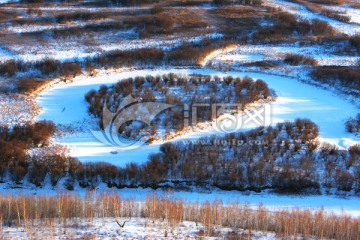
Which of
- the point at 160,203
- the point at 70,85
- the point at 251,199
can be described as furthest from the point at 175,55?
the point at 160,203

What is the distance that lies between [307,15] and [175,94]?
19.2m

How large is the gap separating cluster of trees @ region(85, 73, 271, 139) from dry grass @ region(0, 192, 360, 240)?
5.96 m

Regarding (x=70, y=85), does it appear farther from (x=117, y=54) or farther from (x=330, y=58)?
(x=330, y=58)

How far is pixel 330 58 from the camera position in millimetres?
27422

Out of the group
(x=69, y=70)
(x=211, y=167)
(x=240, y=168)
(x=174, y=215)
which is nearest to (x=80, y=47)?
(x=69, y=70)

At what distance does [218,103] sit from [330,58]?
11044 millimetres

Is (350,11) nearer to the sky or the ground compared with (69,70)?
nearer to the sky

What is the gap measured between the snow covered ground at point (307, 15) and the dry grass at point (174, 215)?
2446 cm

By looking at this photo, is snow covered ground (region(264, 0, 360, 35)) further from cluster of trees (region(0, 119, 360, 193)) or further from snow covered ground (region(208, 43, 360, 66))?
cluster of trees (region(0, 119, 360, 193))

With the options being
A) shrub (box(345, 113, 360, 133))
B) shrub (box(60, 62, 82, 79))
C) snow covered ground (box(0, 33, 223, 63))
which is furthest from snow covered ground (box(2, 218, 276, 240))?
snow covered ground (box(0, 33, 223, 63))

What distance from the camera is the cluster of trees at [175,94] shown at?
17859 mm

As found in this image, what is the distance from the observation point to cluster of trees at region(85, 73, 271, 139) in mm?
17859

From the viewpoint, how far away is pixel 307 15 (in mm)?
35531

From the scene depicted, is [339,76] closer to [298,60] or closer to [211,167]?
[298,60]
